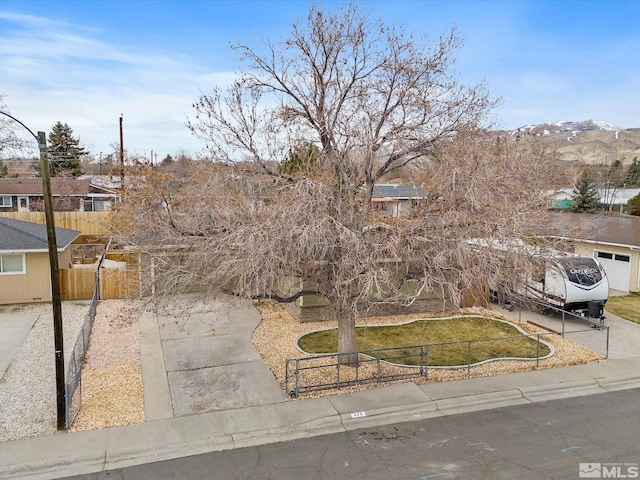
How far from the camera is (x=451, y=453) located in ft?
27.1

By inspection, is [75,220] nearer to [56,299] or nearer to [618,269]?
[56,299]

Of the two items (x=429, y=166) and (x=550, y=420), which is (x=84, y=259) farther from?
(x=550, y=420)

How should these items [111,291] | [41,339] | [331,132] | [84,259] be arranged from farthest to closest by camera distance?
[84,259] → [111,291] → [41,339] → [331,132]

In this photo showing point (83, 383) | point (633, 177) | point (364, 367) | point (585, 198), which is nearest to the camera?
point (83, 383)

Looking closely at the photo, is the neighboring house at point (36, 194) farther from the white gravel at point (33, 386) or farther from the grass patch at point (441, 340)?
the grass patch at point (441, 340)

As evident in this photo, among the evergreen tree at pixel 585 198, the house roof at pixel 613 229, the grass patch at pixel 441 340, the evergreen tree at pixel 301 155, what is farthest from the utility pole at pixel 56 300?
the evergreen tree at pixel 585 198

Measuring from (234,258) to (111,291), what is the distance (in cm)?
1235

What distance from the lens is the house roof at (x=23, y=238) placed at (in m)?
17.6

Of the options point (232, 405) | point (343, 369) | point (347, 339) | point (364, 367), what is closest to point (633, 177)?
point (364, 367)

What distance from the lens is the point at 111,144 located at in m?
53.7

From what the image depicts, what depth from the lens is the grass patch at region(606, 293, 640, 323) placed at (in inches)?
691

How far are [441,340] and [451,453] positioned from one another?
6.45m

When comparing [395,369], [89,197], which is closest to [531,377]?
[395,369]

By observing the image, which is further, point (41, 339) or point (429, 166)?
point (41, 339)
